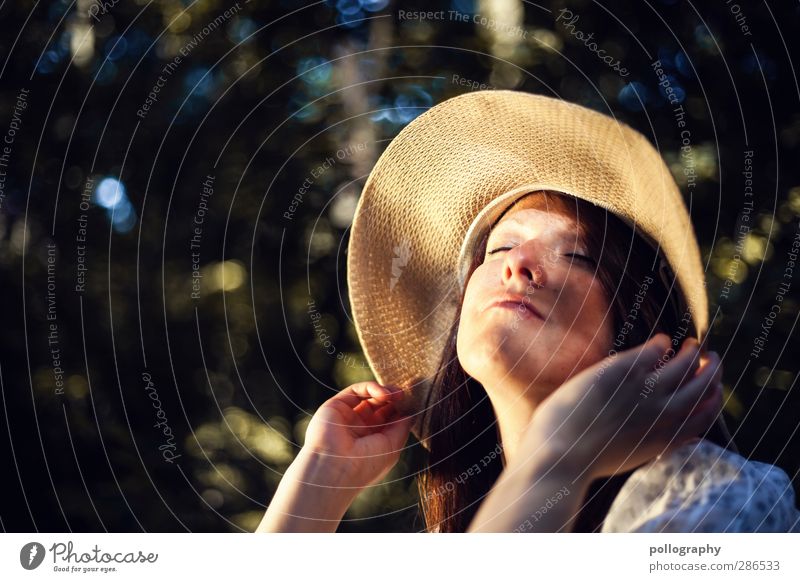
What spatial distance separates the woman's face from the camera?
0.81 m

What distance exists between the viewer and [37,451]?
1.32 meters

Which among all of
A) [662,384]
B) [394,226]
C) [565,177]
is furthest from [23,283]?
[662,384]

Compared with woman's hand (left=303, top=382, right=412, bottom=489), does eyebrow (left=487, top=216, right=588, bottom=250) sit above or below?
above

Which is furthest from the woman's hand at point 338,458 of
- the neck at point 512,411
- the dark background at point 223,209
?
the dark background at point 223,209

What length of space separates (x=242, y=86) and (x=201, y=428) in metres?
0.58

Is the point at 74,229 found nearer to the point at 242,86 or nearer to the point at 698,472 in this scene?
the point at 242,86

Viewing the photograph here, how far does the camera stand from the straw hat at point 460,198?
82 centimetres

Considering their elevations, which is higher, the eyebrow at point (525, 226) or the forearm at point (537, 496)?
the eyebrow at point (525, 226)

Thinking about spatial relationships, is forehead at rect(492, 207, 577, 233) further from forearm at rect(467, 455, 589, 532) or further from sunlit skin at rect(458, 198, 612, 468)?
forearm at rect(467, 455, 589, 532)

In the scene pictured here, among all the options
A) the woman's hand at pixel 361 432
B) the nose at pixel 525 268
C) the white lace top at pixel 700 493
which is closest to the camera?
the white lace top at pixel 700 493

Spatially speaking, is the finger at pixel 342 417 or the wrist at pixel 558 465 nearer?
the wrist at pixel 558 465

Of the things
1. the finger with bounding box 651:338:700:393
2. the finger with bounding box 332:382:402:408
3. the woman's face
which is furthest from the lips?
the finger with bounding box 332:382:402:408

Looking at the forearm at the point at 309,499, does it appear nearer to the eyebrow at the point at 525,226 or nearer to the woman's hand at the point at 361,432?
the woman's hand at the point at 361,432

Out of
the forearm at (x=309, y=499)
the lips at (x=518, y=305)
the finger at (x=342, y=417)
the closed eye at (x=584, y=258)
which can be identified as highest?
the closed eye at (x=584, y=258)
